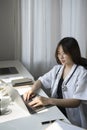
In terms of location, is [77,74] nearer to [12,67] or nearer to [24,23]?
[12,67]

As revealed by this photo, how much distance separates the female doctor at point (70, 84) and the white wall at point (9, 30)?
37.5 inches

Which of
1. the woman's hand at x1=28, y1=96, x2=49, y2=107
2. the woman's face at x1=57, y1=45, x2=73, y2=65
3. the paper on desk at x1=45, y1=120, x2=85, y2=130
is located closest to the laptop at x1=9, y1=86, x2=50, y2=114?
the woman's hand at x1=28, y1=96, x2=49, y2=107

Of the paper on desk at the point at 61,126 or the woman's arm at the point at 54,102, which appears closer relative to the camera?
the paper on desk at the point at 61,126

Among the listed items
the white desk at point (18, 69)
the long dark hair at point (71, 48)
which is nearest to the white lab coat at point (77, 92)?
the long dark hair at point (71, 48)

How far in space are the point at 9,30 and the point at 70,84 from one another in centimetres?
127

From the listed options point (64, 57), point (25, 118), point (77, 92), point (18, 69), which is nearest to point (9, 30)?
point (18, 69)

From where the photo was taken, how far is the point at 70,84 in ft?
6.48

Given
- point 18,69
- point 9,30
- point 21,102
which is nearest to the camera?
point 21,102

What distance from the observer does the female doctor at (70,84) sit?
1857 mm

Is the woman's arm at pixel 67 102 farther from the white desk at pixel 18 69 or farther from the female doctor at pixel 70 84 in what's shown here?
the white desk at pixel 18 69

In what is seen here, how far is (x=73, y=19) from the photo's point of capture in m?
3.03

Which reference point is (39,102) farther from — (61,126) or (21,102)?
(61,126)

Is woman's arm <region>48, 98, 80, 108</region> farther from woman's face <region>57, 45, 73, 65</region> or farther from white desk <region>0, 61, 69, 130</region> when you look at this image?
woman's face <region>57, 45, 73, 65</region>

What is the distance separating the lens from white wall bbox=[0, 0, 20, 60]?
2834 mm
